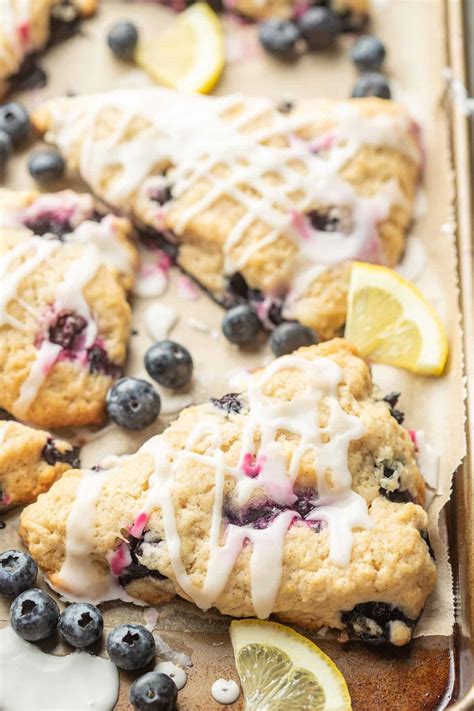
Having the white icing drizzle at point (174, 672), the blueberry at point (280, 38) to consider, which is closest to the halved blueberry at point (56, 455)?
the white icing drizzle at point (174, 672)

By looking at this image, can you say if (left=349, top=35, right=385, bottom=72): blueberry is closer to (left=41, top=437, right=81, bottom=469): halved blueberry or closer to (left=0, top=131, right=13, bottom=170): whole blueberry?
(left=0, top=131, right=13, bottom=170): whole blueberry

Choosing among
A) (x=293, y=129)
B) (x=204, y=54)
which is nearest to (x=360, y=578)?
(x=293, y=129)

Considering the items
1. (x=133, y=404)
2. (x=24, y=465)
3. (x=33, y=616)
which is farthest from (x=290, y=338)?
(x=33, y=616)

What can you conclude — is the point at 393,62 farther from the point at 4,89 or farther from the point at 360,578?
the point at 360,578

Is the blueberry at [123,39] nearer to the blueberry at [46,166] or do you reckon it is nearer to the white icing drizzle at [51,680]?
the blueberry at [46,166]

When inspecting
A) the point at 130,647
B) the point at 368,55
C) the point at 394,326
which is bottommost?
the point at 130,647

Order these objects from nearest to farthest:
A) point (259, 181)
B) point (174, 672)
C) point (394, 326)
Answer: point (174, 672), point (394, 326), point (259, 181)

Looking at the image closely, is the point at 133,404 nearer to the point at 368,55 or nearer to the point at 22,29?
the point at 22,29
